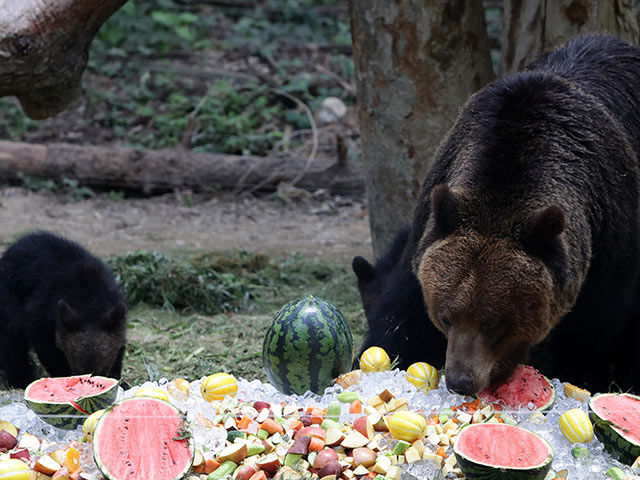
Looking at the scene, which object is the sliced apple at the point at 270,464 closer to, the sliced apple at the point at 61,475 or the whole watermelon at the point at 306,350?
the sliced apple at the point at 61,475

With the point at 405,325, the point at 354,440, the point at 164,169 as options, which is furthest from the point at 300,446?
the point at 164,169

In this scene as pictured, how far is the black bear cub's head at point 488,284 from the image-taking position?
382cm

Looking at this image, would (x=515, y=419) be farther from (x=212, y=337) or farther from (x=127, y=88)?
(x=127, y=88)

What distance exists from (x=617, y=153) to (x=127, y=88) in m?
11.0

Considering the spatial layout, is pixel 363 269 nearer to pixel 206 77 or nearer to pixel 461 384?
pixel 461 384

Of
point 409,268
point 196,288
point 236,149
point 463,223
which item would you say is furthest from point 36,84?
point 236,149

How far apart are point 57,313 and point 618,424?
3971mm

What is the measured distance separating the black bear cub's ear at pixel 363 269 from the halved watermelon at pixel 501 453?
3.05m

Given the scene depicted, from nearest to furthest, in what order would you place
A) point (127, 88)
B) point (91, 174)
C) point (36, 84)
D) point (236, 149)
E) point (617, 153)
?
1. point (617, 153)
2. point (36, 84)
3. point (91, 174)
4. point (236, 149)
5. point (127, 88)

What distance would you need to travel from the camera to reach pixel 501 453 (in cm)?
315

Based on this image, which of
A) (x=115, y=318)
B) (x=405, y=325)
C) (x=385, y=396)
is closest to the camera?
(x=385, y=396)

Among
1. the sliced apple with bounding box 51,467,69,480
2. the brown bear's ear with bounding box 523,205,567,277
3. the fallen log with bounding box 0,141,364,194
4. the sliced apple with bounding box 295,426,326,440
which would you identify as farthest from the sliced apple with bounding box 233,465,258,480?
the fallen log with bounding box 0,141,364,194

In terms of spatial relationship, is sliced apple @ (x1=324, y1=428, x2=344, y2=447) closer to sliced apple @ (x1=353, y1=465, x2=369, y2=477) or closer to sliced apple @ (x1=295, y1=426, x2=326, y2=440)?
sliced apple @ (x1=295, y1=426, x2=326, y2=440)

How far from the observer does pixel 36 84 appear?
639cm
